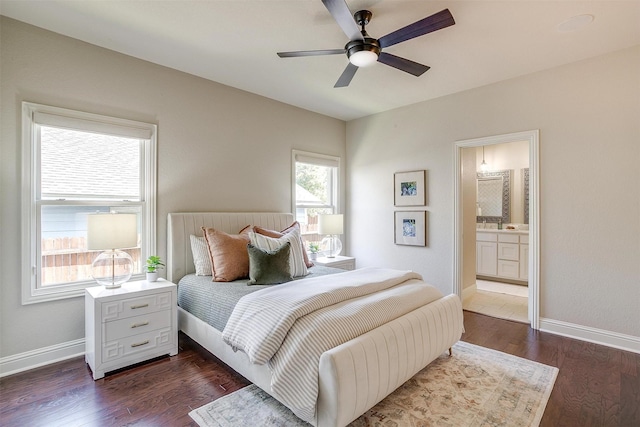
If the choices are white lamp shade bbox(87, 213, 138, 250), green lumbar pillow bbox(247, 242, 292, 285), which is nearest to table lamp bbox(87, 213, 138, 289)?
white lamp shade bbox(87, 213, 138, 250)

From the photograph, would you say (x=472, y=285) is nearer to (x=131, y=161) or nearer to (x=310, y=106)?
(x=310, y=106)

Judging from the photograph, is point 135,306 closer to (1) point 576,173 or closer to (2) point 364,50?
(2) point 364,50

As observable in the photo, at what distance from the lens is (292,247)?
10.6 feet

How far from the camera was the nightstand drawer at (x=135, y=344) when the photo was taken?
2.44 meters

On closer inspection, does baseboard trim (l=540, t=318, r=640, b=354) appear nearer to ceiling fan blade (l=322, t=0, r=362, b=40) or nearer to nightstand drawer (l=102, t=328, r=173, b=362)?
ceiling fan blade (l=322, t=0, r=362, b=40)

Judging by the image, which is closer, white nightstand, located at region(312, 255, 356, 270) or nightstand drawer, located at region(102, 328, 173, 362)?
nightstand drawer, located at region(102, 328, 173, 362)

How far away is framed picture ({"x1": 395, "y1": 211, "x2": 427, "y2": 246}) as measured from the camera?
4.35 m

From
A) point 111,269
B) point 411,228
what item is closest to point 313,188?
point 411,228

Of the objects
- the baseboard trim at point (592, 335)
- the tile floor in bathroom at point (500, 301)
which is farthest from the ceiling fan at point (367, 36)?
the tile floor in bathroom at point (500, 301)

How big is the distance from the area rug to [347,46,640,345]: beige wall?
114 centimetres

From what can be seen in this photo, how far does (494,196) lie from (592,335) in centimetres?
332

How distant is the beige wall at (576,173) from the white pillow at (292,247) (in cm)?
205

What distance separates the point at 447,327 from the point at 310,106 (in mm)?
3431

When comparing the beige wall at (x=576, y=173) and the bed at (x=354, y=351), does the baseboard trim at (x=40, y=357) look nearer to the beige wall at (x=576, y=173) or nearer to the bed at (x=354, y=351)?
the bed at (x=354, y=351)
